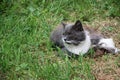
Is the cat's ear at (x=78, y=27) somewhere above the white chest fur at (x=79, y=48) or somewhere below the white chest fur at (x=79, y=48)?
above

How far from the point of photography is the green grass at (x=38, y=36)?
19.8 feet

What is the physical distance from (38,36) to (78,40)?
1.12 m

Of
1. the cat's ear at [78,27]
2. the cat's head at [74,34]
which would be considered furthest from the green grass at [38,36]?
the cat's ear at [78,27]

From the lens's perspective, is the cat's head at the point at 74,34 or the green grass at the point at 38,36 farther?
the cat's head at the point at 74,34

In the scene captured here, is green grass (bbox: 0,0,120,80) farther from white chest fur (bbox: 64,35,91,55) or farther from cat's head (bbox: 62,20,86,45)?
cat's head (bbox: 62,20,86,45)

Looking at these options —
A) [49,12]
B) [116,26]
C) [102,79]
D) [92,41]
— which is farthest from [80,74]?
[49,12]

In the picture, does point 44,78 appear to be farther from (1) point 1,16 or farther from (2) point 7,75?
(1) point 1,16

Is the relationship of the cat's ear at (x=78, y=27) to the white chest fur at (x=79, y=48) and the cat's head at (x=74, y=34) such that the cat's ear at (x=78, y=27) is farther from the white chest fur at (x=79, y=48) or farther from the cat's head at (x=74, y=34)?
the white chest fur at (x=79, y=48)

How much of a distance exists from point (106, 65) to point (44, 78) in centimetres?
103

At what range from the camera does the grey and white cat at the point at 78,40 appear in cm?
643

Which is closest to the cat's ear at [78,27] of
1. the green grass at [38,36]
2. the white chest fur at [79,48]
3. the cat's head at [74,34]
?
the cat's head at [74,34]

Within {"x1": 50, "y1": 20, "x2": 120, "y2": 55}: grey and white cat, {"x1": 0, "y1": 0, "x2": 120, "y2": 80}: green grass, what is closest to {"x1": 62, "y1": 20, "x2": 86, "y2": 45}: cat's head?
{"x1": 50, "y1": 20, "x2": 120, "y2": 55}: grey and white cat

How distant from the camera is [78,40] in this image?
646cm

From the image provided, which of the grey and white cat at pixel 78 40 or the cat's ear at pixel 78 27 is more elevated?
the cat's ear at pixel 78 27
